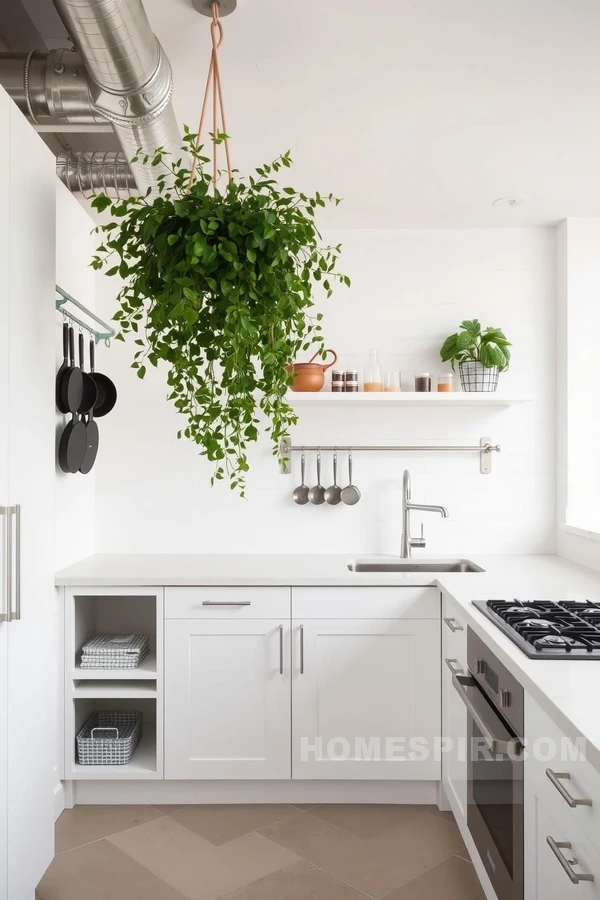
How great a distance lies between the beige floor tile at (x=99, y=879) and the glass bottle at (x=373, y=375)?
2.04 m

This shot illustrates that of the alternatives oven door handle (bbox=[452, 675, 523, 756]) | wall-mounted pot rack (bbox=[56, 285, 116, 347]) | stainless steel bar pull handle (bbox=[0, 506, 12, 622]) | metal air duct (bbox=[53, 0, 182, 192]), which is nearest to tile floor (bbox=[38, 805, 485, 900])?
oven door handle (bbox=[452, 675, 523, 756])

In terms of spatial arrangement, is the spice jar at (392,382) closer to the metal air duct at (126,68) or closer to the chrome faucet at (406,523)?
the chrome faucet at (406,523)

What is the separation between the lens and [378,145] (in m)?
2.46

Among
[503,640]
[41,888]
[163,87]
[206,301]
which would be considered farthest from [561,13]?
[41,888]

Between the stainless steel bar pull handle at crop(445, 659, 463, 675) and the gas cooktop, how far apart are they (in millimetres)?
241

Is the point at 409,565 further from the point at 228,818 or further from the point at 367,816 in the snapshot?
the point at 228,818

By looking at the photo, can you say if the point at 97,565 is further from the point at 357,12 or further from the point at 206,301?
the point at 357,12

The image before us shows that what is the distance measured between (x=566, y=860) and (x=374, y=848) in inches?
51.8

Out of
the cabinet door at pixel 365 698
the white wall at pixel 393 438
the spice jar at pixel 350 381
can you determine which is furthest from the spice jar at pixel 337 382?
the cabinet door at pixel 365 698

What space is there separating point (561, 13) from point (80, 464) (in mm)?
2245

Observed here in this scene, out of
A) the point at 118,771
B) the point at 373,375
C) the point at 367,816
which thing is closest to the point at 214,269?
the point at 373,375

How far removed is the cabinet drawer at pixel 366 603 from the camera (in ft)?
8.64

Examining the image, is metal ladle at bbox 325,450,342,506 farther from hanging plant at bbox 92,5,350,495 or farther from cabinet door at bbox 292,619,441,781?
hanging plant at bbox 92,5,350,495

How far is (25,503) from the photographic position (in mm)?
1716
